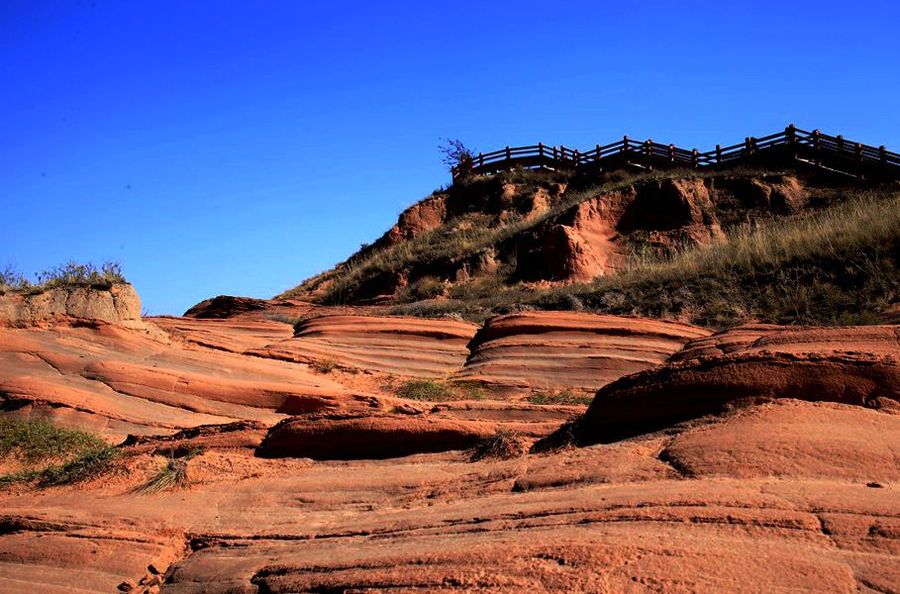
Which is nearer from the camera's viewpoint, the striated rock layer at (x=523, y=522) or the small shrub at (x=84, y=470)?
the striated rock layer at (x=523, y=522)

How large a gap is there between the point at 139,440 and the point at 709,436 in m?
6.01

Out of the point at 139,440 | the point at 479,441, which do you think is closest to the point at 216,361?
the point at 139,440

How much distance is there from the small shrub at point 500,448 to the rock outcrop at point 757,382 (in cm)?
52

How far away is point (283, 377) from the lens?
12930 millimetres

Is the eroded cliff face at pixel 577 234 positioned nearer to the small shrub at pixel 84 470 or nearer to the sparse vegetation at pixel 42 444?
the sparse vegetation at pixel 42 444

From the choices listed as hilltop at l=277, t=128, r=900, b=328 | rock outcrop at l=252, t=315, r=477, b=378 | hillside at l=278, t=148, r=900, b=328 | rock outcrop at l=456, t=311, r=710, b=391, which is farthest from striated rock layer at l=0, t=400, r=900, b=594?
hilltop at l=277, t=128, r=900, b=328

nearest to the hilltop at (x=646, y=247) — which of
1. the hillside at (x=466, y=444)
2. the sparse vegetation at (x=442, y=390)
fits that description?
the hillside at (x=466, y=444)

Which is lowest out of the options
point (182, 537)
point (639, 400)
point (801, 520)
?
point (182, 537)

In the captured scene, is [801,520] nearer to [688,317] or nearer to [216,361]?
[216,361]

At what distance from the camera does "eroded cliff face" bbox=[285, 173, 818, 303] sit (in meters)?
27.4

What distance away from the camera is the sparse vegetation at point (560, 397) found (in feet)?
38.8

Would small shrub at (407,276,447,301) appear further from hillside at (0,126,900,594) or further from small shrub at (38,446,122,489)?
small shrub at (38,446,122,489)

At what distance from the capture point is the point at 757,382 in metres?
5.87

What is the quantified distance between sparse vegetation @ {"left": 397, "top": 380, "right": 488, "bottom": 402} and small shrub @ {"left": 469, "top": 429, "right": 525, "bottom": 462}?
5673mm
